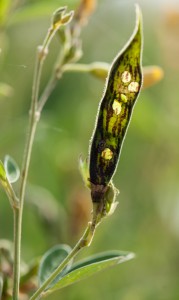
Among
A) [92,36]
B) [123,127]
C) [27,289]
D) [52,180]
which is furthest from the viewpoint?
[92,36]

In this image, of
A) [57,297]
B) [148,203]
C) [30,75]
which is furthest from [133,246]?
[30,75]

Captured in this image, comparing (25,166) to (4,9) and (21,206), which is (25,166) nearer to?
(21,206)

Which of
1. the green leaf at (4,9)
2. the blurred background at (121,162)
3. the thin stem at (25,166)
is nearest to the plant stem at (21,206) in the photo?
the thin stem at (25,166)

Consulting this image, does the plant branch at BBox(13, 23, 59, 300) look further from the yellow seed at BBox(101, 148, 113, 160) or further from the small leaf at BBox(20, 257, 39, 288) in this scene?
the small leaf at BBox(20, 257, 39, 288)

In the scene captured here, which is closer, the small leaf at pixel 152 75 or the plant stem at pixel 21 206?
the plant stem at pixel 21 206

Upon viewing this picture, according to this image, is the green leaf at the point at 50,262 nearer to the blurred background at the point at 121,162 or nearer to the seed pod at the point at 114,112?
the seed pod at the point at 114,112

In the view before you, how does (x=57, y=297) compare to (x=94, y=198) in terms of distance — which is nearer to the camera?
(x=94, y=198)

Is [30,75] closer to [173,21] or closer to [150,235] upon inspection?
[173,21]
